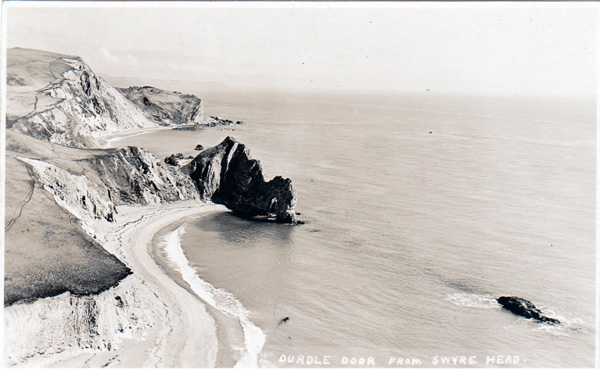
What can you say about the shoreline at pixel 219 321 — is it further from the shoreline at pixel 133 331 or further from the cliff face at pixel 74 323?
the cliff face at pixel 74 323

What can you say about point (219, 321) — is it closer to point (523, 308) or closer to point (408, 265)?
point (408, 265)

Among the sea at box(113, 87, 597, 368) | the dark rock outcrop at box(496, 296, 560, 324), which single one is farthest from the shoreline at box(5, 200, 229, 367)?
the dark rock outcrop at box(496, 296, 560, 324)

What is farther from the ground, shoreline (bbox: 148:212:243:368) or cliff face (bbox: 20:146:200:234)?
cliff face (bbox: 20:146:200:234)

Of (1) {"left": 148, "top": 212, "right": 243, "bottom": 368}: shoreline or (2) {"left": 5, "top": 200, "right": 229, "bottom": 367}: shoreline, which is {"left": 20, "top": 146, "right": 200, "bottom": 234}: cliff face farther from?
(2) {"left": 5, "top": 200, "right": 229, "bottom": 367}: shoreline

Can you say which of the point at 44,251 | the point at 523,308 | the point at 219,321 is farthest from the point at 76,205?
the point at 523,308

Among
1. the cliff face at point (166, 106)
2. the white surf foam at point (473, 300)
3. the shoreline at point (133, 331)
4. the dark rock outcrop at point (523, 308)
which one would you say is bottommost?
the shoreline at point (133, 331)

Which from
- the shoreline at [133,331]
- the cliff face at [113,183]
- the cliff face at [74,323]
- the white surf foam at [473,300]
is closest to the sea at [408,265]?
the white surf foam at [473,300]
